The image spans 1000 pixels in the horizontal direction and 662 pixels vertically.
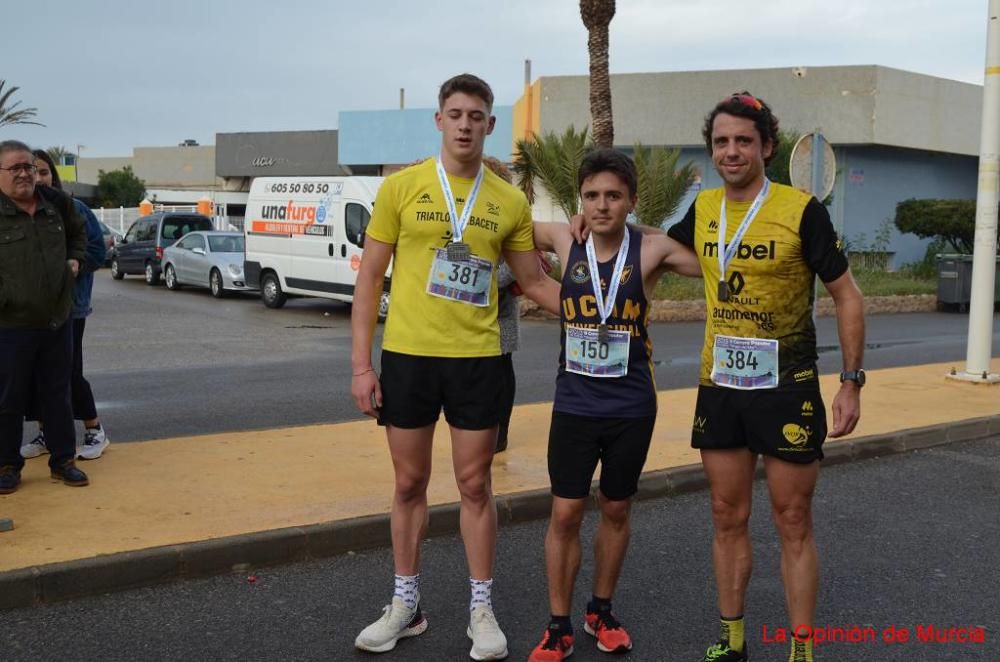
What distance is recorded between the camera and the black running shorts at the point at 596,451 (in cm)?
388

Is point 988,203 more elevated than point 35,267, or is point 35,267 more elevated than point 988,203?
point 988,203

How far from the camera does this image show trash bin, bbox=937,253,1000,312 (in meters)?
22.7

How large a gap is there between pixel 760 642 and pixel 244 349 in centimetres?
1098

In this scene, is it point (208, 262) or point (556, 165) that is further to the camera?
point (208, 262)

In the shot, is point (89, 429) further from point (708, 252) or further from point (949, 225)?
point (949, 225)

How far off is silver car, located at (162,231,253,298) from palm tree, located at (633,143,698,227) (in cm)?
858

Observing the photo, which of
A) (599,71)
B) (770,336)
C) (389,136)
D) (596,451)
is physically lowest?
(596,451)

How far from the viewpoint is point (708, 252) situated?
3.73m

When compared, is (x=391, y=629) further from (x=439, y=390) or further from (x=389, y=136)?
(x=389, y=136)

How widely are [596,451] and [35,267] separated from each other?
3539mm

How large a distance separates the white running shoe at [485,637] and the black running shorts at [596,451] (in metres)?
0.60

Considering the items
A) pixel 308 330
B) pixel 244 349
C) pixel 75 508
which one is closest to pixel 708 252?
pixel 75 508

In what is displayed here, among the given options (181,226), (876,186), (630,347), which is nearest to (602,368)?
(630,347)

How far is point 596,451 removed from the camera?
3.92 meters
